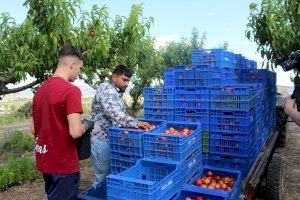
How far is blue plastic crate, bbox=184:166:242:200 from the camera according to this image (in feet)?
13.4

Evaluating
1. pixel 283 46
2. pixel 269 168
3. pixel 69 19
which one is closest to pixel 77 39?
pixel 69 19

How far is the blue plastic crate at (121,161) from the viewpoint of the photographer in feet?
15.6

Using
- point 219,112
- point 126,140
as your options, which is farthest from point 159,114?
point 126,140

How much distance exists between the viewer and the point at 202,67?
609 centimetres

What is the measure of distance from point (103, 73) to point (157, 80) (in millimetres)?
10356

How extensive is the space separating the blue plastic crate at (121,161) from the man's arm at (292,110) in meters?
2.29

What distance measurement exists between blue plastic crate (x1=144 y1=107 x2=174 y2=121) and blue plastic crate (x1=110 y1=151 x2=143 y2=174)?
4.13ft

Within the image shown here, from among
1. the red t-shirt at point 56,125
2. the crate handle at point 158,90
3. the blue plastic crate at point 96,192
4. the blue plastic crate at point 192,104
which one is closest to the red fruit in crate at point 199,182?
the blue plastic crate at point 192,104

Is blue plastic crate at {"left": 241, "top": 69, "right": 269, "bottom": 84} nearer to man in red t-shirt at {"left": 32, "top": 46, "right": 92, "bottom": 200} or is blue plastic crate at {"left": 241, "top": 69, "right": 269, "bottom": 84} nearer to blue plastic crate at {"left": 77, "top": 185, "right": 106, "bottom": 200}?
blue plastic crate at {"left": 77, "top": 185, "right": 106, "bottom": 200}

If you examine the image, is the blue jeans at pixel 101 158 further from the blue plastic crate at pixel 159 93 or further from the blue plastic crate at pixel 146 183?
the blue plastic crate at pixel 159 93

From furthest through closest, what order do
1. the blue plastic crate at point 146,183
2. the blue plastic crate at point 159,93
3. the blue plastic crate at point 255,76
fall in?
the blue plastic crate at point 255,76, the blue plastic crate at point 159,93, the blue plastic crate at point 146,183

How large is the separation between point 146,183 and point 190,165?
50.5 inches

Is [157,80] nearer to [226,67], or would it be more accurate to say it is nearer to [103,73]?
[103,73]

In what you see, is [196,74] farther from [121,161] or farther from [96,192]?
[96,192]
